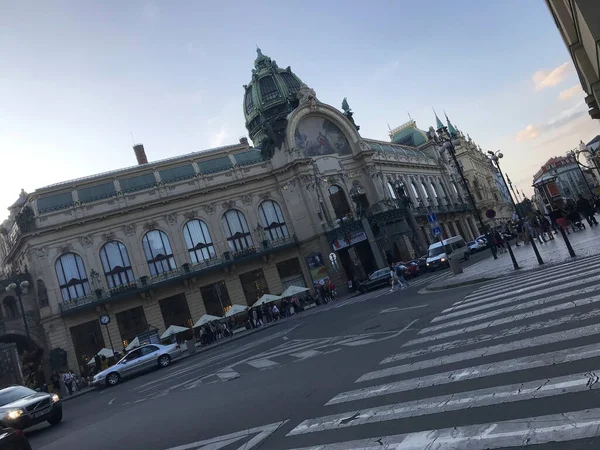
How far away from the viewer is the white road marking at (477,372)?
5.32 meters

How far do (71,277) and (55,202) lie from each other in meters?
6.80

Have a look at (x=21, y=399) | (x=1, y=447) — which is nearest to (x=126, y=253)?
(x=21, y=399)

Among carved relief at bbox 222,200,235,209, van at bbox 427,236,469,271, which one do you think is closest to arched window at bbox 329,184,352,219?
carved relief at bbox 222,200,235,209

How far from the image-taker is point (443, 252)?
33906 mm

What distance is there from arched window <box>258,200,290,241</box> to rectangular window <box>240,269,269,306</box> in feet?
12.8

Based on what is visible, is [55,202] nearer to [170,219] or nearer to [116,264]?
[116,264]

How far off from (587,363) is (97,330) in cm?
3704

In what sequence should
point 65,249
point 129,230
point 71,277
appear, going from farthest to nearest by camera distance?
point 129,230 → point 65,249 → point 71,277

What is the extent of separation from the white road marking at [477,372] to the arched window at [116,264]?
35.0 meters

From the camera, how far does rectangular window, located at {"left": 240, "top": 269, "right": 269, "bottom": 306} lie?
40.9m

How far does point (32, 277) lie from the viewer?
36062 millimetres

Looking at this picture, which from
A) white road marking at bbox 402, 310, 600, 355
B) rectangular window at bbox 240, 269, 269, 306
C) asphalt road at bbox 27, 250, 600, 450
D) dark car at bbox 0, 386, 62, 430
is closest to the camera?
asphalt road at bbox 27, 250, 600, 450

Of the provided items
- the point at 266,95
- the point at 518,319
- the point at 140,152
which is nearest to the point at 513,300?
the point at 518,319

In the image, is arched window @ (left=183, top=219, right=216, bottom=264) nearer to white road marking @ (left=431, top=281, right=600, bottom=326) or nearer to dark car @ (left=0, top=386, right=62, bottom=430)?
dark car @ (left=0, top=386, right=62, bottom=430)
